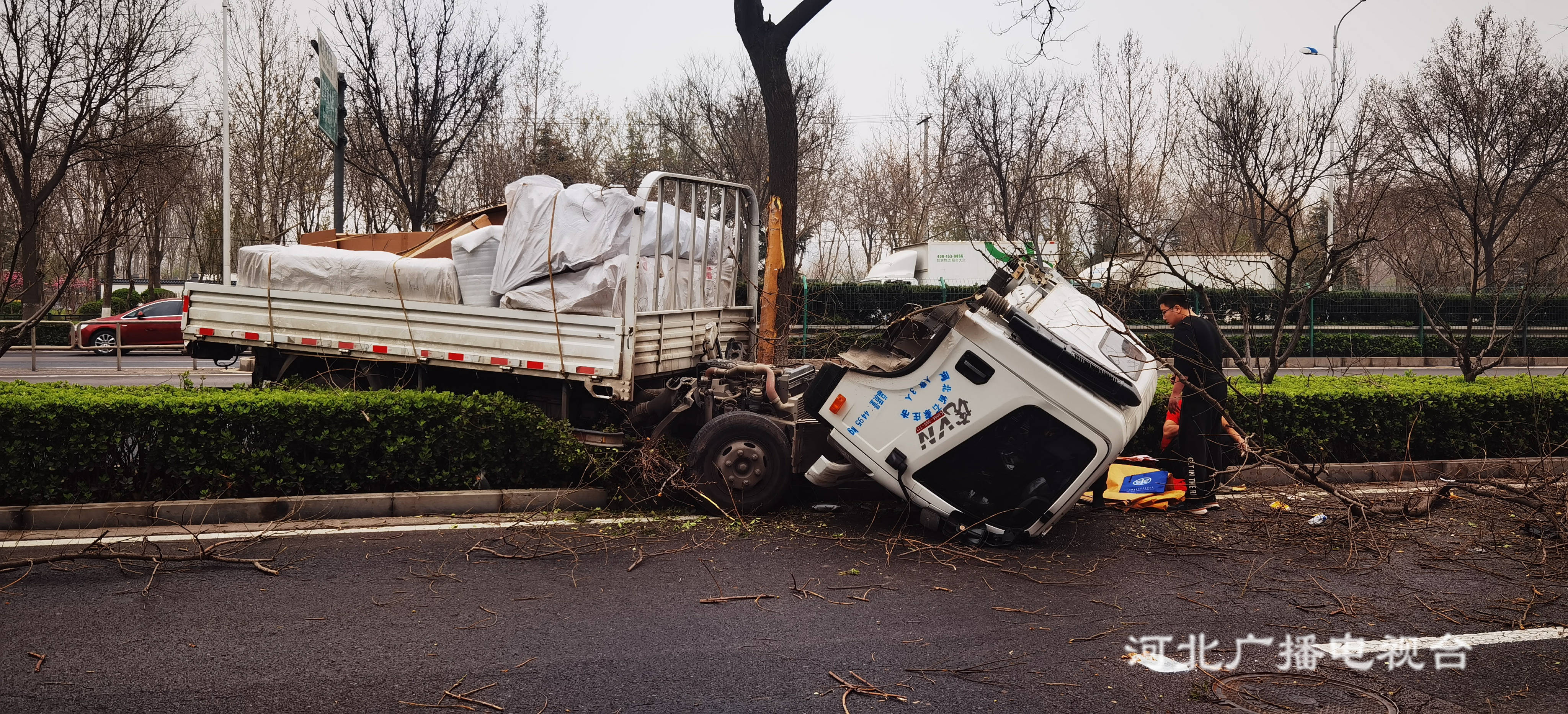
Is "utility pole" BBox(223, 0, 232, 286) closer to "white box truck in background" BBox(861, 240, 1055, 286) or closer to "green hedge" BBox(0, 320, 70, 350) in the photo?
"green hedge" BBox(0, 320, 70, 350)

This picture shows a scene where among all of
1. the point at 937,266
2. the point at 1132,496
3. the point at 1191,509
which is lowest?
the point at 1191,509

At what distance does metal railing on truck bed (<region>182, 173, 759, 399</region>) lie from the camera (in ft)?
23.5

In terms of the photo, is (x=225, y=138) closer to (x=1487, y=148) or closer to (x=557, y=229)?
(x=557, y=229)

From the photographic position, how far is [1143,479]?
22.3 feet

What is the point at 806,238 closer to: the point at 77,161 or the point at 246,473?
the point at 77,161

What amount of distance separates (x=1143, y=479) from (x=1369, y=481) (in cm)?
270

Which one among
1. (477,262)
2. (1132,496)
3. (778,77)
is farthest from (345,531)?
(778,77)

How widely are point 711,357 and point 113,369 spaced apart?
49.3 ft

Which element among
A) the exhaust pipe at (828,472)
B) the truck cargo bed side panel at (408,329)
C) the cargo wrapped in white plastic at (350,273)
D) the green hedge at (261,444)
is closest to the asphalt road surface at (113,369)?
the truck cargo bed side panel at (408,329)

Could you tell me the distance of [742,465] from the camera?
21.2ft

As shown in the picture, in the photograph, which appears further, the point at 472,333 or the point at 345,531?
the point at 472,333

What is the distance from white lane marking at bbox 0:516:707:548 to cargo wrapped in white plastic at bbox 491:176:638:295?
6.83 feet

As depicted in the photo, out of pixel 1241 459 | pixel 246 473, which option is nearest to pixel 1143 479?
pixel 1241 459

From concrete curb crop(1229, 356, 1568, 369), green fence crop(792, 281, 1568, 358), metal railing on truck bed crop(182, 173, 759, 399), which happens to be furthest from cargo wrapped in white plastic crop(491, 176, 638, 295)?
concrete curb crop(1229, 356, 1568, 369)
